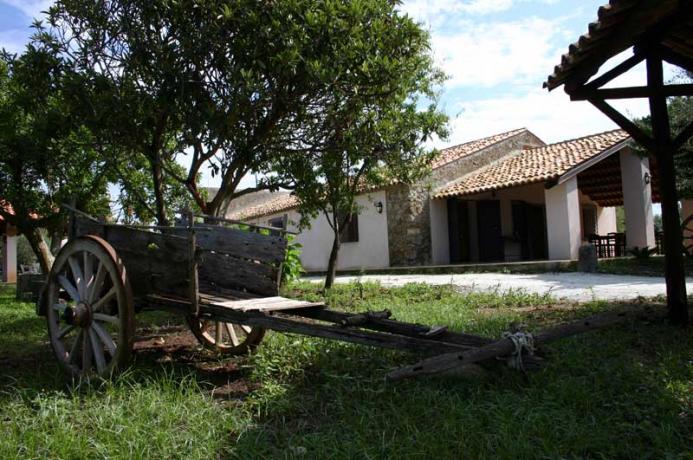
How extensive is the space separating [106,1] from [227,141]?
1663 millimetres

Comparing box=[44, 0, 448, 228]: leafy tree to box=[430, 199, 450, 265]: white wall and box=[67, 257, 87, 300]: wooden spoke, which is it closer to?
box=[67, 257, 87, 300]: wooden spoke

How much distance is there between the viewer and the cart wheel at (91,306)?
3.45 m

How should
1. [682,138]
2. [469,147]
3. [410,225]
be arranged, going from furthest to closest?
[469,147] → [410,225] → [682,138]

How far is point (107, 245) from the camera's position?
3.65 m

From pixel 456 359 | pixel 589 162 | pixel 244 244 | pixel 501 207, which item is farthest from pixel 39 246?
pixel 589 162

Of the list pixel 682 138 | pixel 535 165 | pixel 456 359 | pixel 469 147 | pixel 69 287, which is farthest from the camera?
pixel 469 147

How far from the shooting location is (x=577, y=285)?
8.84 meters

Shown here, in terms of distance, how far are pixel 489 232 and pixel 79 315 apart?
13712 millimetres

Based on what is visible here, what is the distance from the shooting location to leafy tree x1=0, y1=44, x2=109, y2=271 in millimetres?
4891

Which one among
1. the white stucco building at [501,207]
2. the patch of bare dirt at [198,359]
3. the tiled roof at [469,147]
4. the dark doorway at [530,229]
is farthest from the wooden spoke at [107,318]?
the dark doorway at [530,229]

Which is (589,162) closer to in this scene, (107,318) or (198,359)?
(198,359)

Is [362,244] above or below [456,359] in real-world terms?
above

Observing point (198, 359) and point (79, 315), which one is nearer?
point (79, 315)

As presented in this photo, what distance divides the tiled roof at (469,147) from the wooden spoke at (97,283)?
45.0ft
